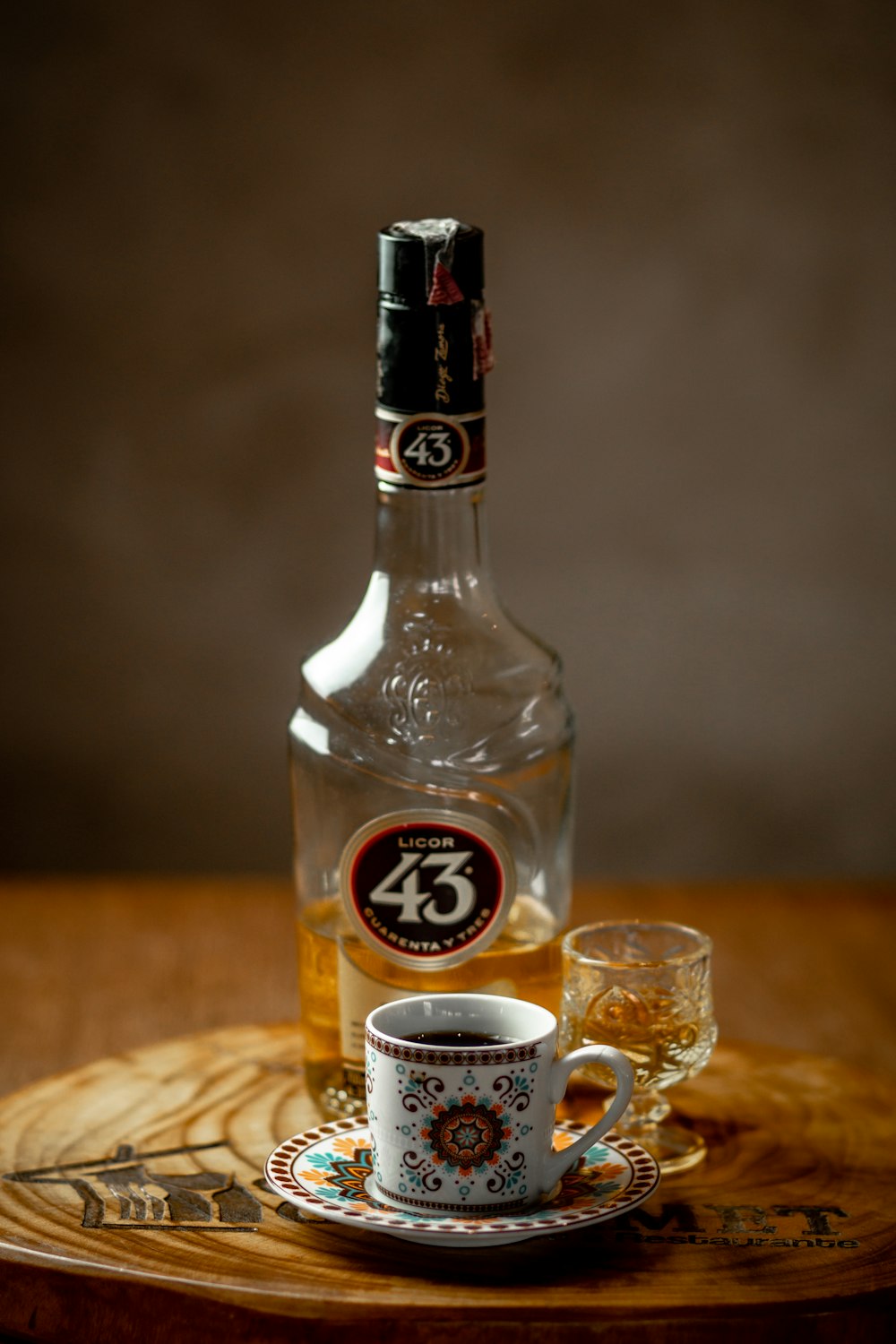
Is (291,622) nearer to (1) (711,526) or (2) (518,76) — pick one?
(1) (711,526)

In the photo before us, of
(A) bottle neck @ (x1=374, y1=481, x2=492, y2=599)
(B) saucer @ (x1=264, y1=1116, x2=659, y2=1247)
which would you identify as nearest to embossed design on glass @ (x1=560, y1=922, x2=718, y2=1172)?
(B) saucer @ (x1=264, y1=1116, x2=659, y2=1247)

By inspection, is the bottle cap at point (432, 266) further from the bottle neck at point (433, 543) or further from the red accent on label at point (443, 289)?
the bottle neck at point (433, 543)

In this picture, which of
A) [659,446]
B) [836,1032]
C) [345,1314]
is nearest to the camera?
[345,1314]

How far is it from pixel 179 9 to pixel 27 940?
1120 millimetres

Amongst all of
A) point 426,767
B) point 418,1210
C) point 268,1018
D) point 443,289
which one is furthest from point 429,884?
point 268,1018

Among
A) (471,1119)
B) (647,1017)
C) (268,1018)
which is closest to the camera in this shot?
(471,1119)

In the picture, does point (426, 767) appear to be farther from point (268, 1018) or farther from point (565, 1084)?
point (268, 1018)

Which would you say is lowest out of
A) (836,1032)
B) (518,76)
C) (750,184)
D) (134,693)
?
(836,1032)

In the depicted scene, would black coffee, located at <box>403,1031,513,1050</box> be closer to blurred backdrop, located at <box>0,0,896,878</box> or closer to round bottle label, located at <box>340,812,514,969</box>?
round bottle label, located at <box>340,812,514,969</box>

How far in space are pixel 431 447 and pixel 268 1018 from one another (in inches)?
27.4

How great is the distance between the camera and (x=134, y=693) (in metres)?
2.13

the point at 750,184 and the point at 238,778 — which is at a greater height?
the point at 750,184

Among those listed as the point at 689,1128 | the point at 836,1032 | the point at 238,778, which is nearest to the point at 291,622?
the point at 238,778

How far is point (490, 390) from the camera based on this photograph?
207 cm
